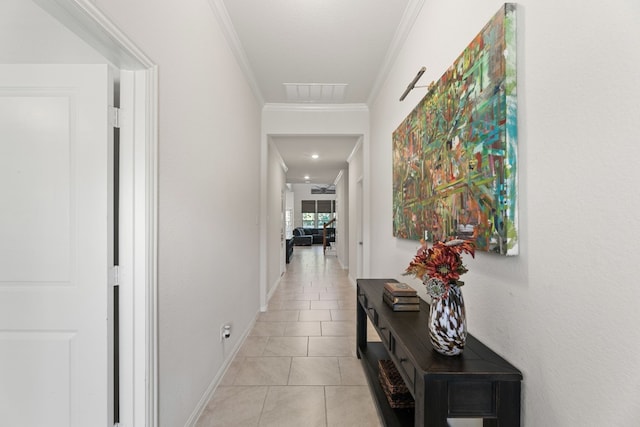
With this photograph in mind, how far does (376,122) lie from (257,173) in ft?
5.52

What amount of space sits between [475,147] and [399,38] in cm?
174

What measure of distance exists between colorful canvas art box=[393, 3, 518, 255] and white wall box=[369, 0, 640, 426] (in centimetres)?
4

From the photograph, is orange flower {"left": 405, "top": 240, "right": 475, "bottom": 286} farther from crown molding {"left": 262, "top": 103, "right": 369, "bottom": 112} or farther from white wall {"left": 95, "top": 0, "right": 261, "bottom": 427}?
crown molding {"left": 262, "top": 103, "right": 369, "bottom": 112}

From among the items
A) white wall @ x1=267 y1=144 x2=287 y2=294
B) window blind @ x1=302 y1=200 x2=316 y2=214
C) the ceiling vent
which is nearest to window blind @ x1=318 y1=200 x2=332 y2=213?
window blind @ x1=302 y1=200 x2=316 y2=214

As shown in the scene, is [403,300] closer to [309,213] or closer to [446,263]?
[446,263]

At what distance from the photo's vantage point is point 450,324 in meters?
1.06

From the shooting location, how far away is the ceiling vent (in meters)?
3.34

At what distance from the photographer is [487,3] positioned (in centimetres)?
119

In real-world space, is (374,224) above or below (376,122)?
below

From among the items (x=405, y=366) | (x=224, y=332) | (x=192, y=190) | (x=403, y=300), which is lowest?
(x=224, y=332)

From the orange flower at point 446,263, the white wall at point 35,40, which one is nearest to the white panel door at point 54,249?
A: the white wall at point 35,40

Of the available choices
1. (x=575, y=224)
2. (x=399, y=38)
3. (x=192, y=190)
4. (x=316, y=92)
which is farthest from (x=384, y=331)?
(x=316, y=92)

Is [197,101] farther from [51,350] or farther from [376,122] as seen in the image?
[376,122]

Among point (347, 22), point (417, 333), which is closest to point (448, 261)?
point (417, 333)
